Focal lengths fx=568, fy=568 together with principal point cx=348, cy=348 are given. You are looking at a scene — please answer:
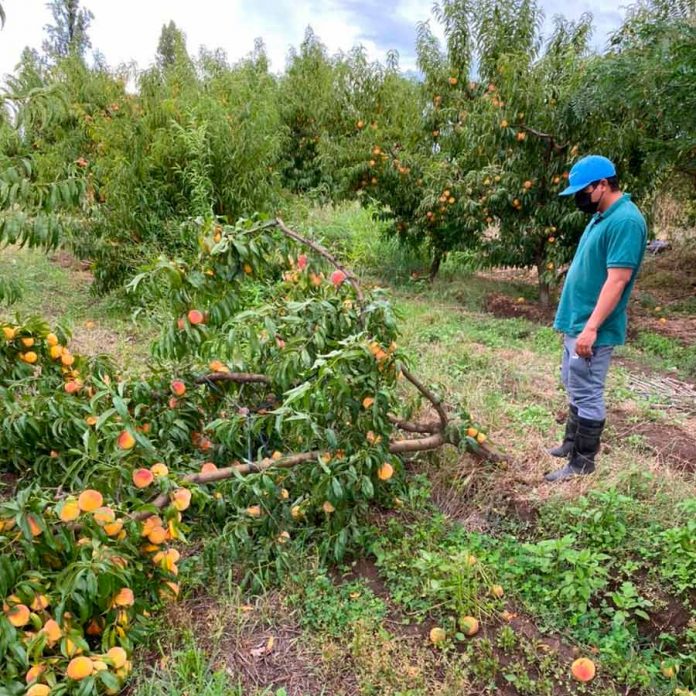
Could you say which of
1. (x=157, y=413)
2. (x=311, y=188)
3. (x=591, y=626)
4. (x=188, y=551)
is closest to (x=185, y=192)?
(x=157, y=413)

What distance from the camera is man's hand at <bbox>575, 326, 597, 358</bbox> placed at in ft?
8.29

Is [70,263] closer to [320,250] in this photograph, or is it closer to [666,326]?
[320,250]

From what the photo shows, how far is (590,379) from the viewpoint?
269 centimetres

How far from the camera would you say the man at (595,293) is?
2.45 meters

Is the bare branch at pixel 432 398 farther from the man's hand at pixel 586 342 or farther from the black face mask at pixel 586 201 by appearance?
the black face mask at pixel 586 201

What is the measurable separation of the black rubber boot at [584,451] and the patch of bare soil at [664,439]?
469 mm

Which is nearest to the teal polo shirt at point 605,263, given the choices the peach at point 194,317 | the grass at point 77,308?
the peach at point 194,317

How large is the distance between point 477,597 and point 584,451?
3.31ft

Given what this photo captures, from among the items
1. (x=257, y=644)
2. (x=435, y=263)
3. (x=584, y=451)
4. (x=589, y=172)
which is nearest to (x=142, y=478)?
(x=257, y=644)

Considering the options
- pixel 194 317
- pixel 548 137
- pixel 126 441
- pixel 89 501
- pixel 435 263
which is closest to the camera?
pixel 89 501

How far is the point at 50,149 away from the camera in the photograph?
26.4 ft

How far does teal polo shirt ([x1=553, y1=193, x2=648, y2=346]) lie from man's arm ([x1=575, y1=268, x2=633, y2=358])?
34mm

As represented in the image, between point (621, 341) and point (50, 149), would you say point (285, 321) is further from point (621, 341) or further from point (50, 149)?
point (50, 149)

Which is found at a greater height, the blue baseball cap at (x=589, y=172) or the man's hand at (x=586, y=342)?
the blue baseball cap at (x=589, y=172)
